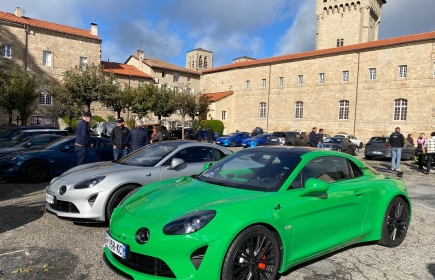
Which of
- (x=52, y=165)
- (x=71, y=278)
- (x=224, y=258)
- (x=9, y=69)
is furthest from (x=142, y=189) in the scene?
(x=9, y=69)

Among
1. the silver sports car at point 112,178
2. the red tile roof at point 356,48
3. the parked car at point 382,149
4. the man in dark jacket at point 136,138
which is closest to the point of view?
the silver sports car at point 112,178

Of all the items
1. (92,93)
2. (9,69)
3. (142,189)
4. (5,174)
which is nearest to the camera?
(142,189)

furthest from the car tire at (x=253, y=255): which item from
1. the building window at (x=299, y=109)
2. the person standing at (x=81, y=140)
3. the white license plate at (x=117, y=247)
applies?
the building window at (x=299, y=109)

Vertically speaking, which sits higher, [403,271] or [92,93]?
[92,93]

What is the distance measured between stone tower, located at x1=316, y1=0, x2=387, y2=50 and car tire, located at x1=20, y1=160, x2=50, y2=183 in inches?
2094

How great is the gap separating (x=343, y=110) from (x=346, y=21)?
21130 millimetres

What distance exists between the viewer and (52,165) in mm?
9047

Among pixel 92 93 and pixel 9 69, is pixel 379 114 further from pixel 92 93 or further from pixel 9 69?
pixel 9 69

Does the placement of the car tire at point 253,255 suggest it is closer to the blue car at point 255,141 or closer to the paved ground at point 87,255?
the paved ground at point 87,255

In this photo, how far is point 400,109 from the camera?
35.8 m

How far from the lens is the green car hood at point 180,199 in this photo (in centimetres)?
319

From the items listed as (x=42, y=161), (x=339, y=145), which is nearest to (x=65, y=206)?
(x=42, y=161)

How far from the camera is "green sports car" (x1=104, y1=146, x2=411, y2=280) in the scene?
9.45 feet

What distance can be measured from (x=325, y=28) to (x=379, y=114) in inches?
971
